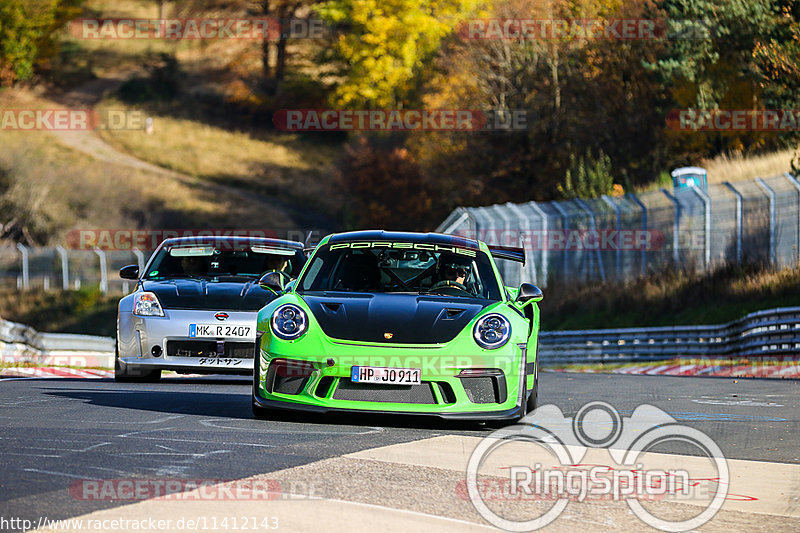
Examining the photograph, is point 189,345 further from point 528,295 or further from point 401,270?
point 528,295

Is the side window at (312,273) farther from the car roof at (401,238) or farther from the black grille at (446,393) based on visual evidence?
the black grille at (446,393)

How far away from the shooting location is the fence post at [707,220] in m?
25.0

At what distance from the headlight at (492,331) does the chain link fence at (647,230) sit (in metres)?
14.6

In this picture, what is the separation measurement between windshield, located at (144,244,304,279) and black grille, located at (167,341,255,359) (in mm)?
1422

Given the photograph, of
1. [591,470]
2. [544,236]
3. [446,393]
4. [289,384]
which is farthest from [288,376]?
[544,236]

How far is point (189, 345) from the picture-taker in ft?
41.4

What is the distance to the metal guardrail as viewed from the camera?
2020 centimetres

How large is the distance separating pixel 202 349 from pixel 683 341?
1226 cm

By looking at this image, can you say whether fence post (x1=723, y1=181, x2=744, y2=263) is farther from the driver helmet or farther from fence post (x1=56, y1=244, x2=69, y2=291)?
fence post (x1=56, y1=244, x2=69, y2=291)

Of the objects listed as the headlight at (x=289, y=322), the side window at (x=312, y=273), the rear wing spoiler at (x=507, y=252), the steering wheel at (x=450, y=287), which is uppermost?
the rear wing spoiler at (x=507, y=252)

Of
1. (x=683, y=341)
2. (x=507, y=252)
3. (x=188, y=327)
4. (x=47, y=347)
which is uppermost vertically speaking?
(x=507, y=252)

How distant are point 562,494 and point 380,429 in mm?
2564

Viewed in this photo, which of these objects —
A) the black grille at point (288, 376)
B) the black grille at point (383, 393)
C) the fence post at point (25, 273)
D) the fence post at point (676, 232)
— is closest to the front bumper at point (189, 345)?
the black grille at point (288, 376)

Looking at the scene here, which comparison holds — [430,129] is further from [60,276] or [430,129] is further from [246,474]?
[246,474]
